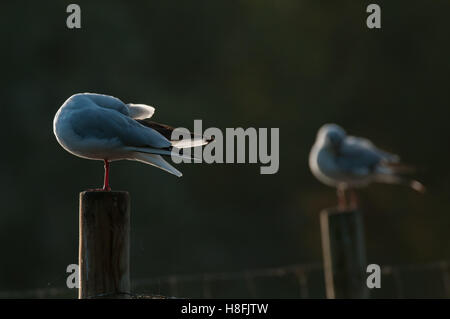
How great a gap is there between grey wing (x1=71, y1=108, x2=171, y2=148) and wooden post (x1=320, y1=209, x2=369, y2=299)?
1.17 metres

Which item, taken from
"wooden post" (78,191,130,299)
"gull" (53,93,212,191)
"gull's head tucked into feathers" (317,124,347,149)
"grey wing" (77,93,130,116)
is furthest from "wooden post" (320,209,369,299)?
"gull's head tucked into feathers" (317,124,347,149)

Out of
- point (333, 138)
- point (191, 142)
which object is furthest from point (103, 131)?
point (333, 138)

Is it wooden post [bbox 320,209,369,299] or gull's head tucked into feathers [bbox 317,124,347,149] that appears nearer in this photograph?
wooden post [bbox 320,209,369,299]

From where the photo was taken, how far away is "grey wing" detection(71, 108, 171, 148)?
3387 mm

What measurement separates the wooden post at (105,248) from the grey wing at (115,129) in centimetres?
81

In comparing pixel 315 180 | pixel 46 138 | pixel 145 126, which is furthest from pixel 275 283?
pixel 145 126

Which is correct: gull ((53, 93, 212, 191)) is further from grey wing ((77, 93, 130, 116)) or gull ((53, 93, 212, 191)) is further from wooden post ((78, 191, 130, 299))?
wooden post ((78, 191, 130, 299))

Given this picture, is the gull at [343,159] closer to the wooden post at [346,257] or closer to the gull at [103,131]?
the wooden post at [346,257]

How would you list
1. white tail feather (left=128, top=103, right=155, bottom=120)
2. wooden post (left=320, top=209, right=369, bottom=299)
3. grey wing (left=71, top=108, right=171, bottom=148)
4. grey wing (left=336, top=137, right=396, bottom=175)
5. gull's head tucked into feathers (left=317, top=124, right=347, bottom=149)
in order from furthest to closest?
grey wing (left=336, top=137, right=396, bottom=175) < gull's head tucked into feathers (left=317, top=124, right=347, bottom=149) < wooden post (left=320, top=209, right=369, bottom=299) < white tail feather (left=128, top=103, right=155, bottom=120) < grey wing (left=71, top=108, right=171, bottom=148)

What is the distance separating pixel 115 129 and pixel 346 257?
4.58 ft

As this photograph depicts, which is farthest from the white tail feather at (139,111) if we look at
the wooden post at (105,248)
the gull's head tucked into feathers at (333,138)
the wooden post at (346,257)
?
the gull's head tucked into feathers at (333,138)

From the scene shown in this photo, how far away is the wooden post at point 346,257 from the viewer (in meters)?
4.04

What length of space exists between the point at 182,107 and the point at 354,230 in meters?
9.94
